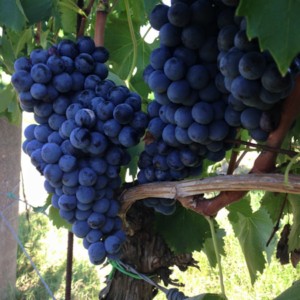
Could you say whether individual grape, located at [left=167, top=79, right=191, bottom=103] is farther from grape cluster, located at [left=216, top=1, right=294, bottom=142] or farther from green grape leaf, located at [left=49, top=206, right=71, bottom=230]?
green grape leaf, located at [left=49, top=206, right=71, bottom=230]

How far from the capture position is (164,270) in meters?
0.91

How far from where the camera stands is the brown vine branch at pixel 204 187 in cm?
57

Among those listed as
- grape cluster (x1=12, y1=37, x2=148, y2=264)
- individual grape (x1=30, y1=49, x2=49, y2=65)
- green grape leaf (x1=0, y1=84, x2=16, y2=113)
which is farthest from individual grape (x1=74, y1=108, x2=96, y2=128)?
green grape leaf (x1=0, y1=84, x2=16, y2=113)

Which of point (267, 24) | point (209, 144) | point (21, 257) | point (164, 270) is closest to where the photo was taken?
point (267, 24)

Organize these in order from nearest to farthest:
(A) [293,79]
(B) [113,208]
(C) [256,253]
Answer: (A) [293,79] → (B) [113,208] → (C) [256,253]

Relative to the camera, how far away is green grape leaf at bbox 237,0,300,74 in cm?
39

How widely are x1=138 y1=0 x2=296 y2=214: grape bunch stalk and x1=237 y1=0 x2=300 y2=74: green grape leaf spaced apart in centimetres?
8

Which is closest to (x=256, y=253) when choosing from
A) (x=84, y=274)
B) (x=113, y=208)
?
(x=113, y=208)

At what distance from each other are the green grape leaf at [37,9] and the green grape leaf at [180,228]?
387 mm

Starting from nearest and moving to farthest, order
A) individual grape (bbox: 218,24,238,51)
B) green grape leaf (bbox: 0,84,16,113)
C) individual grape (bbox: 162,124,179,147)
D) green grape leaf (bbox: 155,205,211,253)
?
individual grape (bbox: 218,24,238,51), individual grape (bbox: 162,124,179,147), green grape leaf (bbox: 155,205,211,253), green grape leaf (bbox: 0,84,16,113)

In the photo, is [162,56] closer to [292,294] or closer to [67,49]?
[67,49]

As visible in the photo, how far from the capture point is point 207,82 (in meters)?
0.56

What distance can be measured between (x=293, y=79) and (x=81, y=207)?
0.35 m

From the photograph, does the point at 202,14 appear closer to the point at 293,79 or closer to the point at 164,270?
the point at 293,79
